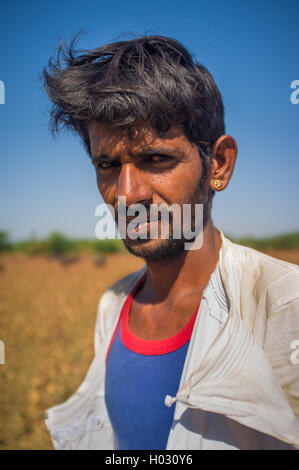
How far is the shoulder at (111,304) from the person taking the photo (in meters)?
2.23

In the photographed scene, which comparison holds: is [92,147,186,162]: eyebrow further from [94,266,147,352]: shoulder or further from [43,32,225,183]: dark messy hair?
[94,266,147,352]: shoulder

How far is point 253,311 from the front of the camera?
53.4 inches

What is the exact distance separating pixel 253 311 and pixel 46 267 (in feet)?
58.7

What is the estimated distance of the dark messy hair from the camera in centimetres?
151

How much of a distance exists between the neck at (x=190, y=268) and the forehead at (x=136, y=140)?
53 centimetres

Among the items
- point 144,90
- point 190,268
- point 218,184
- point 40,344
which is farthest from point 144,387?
point 40,344

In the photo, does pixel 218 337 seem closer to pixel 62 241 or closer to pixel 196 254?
pixel 196 254

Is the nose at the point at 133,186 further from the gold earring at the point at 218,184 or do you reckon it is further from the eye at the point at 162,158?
the gold earring at the point at 218,184

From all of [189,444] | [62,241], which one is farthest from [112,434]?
[62,241]

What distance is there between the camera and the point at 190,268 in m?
1.78

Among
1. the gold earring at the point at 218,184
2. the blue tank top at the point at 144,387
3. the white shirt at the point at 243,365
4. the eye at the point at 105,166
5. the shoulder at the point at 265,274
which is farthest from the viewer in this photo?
the gold earring at the point at 218,184

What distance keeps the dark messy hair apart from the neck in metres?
0.45

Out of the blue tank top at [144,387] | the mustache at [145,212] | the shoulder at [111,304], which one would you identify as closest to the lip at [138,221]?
the mustache at [145,212]

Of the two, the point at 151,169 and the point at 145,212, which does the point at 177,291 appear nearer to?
the point at 145,212
